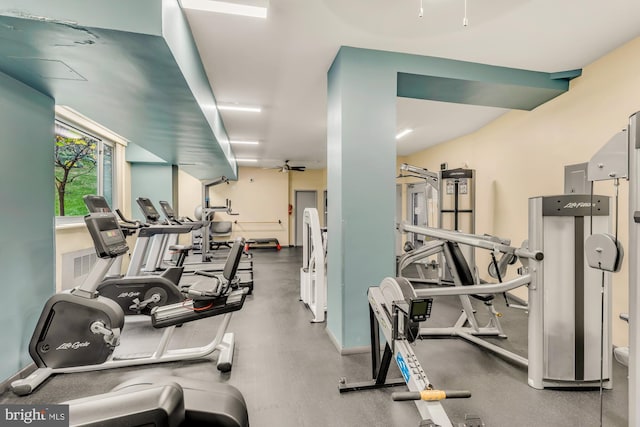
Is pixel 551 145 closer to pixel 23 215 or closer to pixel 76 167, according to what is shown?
pixel 23 215

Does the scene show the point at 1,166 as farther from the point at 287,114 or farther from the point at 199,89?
the point at 287,114

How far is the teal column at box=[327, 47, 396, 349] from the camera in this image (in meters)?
2.58

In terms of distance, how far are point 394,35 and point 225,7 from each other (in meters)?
1.32

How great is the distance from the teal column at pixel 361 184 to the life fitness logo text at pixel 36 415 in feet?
6.55

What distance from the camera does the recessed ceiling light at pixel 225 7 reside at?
6.70ft

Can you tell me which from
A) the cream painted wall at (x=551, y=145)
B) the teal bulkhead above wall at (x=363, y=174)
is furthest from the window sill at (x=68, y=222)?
the cream painted wall at (x=551, y=145)

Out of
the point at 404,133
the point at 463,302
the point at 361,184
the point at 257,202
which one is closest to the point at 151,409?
the point at 361,184

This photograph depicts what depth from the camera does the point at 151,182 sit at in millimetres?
6320

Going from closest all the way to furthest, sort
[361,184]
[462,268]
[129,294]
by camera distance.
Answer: [361,184]
[462,268]
[129,294]

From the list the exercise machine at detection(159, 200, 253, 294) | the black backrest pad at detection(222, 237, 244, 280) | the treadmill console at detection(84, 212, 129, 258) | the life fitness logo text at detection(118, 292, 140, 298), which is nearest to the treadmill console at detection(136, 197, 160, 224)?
the exercise machine at detection(159, 200, 253, 294)

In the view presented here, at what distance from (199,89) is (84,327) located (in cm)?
217

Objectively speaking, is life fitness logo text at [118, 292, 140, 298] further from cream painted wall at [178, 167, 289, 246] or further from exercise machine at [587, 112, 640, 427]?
cream painted wall at [178, 167, 289, 246]

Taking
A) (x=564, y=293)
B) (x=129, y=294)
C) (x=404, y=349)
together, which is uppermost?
(x=564, y=293)

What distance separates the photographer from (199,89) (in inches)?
108
